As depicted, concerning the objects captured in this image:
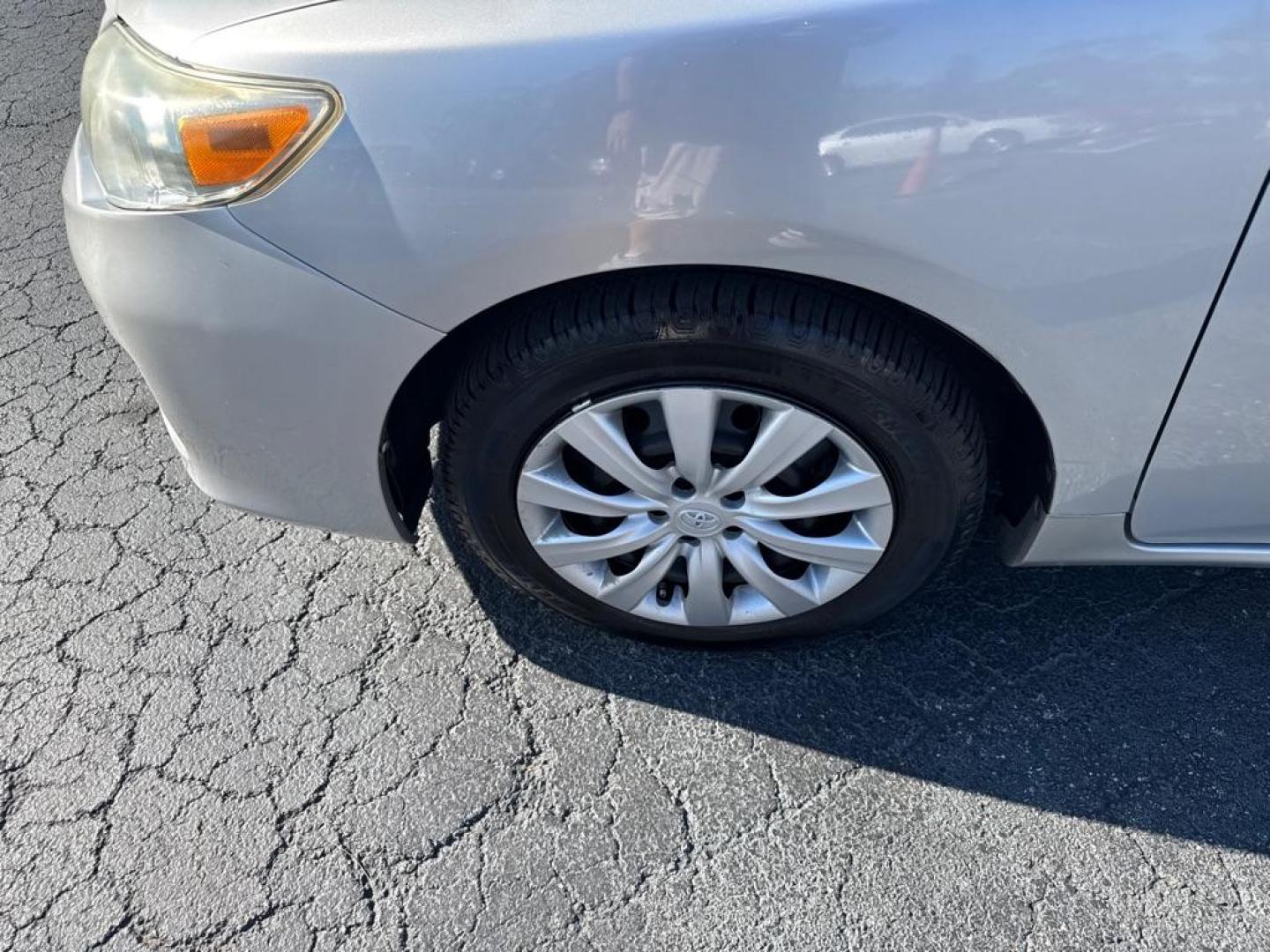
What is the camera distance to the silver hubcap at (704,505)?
174 cm

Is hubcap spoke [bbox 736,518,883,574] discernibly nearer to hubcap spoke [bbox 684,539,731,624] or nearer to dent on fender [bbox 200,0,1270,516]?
hubcap spoke [bbox 684,539,731,624]

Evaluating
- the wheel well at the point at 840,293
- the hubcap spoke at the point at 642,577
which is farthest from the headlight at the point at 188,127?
the hubcap spoke at the point at 642,577

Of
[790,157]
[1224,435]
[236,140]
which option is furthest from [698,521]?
[236,140]

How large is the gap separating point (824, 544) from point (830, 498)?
0.37ft

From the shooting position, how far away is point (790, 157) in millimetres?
1394

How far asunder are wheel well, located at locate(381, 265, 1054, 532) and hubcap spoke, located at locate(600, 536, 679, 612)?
40 centimetres

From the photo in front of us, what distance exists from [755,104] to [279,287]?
2.43 feet

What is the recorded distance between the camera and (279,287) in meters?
1.58

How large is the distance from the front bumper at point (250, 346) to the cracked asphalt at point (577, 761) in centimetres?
40

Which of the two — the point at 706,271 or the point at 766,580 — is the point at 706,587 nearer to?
the point at 766,580

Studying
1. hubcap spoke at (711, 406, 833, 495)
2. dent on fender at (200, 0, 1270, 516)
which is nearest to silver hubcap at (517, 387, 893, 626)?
hubcap spoke at (711, 406, 833, 495)

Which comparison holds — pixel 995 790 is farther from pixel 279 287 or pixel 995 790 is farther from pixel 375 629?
pixel 279 287

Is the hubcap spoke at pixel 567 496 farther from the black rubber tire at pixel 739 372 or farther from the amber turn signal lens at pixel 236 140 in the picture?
the amber turn signal lens at pixel 236 140

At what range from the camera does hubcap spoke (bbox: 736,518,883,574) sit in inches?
74.0
